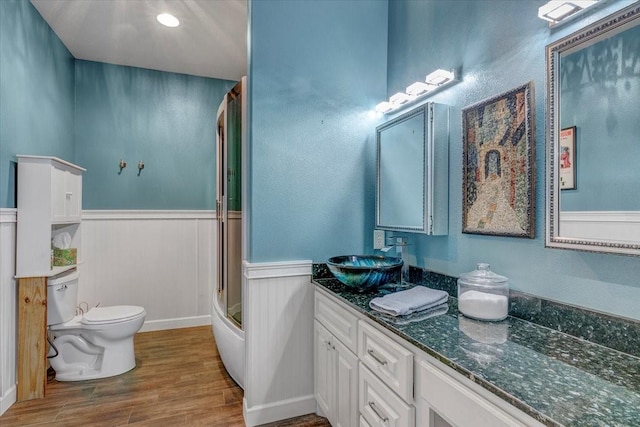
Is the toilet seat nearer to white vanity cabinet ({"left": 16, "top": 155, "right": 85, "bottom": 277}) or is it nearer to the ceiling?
white vanity cabinet ({"left": 16, "top": 155, "right": 85, "bottom": 277})

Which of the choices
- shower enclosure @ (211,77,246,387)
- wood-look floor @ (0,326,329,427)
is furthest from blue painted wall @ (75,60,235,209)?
wood-look floor @ (0,326,329,427)

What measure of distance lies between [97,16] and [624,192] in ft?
11.3

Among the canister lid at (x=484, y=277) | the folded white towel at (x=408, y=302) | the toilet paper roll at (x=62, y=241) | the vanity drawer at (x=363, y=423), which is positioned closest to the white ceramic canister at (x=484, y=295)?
the canister lid at (x=484, y=277)

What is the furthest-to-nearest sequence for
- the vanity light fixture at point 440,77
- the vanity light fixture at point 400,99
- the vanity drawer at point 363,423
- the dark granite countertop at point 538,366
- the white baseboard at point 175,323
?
1. the white baseboard at point 175,323
2. the vanity light fixture at point 400,99
3. the vanity light fixture at point 440,77
4. the vanity drawer at point 363,423
5. the dark granite countertop at point 538,366

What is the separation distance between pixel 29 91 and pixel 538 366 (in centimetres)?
339

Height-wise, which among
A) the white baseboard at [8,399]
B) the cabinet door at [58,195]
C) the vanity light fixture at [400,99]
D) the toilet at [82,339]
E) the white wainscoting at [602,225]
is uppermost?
the vanity light fixture at [400,99]

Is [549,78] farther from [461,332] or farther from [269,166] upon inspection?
[269,166]

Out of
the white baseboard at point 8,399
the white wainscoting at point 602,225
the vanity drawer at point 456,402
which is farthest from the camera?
the white baseboard at point 8,399

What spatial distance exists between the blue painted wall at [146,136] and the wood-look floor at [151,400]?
5.26 feet

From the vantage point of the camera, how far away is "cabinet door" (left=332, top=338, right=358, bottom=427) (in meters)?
1.51

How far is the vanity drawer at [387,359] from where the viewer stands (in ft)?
3.68

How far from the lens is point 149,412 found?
211 cm

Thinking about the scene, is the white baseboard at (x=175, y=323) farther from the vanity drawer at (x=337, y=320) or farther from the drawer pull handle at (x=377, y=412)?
the drawer pull handle at (x=377, y=412)

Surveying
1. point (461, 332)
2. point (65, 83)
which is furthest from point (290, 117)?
point (65, 83)
